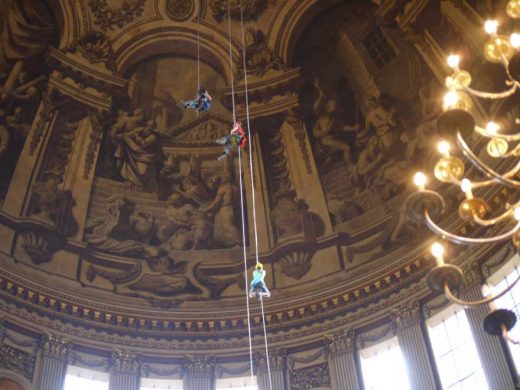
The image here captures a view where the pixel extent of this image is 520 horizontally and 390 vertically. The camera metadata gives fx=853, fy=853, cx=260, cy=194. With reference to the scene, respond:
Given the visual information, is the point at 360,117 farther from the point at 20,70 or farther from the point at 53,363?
the point at 53,363

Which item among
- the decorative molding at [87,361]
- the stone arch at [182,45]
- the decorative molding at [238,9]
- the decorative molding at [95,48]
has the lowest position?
the decorative molding at [87,361]

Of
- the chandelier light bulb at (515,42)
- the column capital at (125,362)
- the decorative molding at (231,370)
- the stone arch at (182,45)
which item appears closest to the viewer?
the chandelier light bulb at (515,42)

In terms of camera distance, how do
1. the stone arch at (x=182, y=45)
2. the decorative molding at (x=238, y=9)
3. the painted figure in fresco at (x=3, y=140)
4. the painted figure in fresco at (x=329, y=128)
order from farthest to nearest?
the stone arch at (x=182, y=45) < the decorative molding at (x=238, y=9) < the painted figure in fresco at (x=329, y=128) < the painted figure in fresco at (x=3, y=140)

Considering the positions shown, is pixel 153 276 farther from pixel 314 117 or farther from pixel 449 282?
pixel 449 282

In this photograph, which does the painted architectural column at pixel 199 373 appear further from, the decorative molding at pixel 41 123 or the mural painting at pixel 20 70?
the decorative molding at pixel 41 123

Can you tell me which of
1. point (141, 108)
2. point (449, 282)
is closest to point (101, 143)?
point (141, 108)

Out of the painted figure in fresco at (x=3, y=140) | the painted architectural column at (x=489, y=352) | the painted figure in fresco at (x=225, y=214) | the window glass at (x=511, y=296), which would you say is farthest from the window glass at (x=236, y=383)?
the painted figure in fresco at (x=3, y=140)

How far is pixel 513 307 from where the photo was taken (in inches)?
682

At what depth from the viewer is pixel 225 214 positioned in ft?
74.5

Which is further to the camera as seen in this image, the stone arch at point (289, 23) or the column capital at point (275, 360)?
the stone arch at point (289, 23)

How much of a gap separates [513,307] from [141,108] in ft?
40.4

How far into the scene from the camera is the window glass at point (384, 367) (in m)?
18.1

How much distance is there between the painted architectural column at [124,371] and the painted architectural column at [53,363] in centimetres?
106

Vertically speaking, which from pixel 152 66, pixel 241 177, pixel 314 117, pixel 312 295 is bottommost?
pixel 312 295
